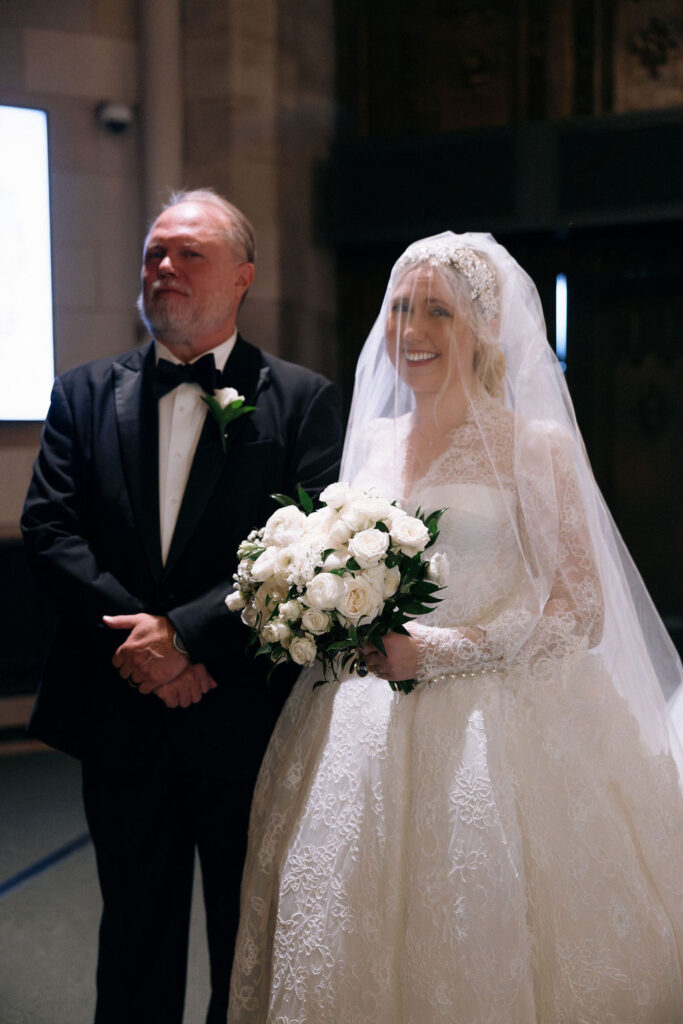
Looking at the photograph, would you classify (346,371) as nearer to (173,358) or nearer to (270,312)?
(270,312)

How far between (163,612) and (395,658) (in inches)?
22.2

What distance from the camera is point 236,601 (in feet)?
6.04

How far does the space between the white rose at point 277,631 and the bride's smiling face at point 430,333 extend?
2.07 feet

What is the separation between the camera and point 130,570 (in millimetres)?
2109

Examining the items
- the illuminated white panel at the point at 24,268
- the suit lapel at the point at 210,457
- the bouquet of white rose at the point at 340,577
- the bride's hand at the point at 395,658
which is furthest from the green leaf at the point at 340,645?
the illuminated white panel at the point at 24,268

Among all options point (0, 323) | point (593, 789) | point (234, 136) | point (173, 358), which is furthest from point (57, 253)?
point (593, 789)

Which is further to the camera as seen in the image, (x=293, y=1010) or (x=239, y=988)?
(x=239, y=988)

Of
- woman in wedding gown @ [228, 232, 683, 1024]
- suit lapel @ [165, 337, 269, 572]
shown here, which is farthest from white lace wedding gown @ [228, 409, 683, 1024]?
suit lapel @ [165, 337, 269, 572]

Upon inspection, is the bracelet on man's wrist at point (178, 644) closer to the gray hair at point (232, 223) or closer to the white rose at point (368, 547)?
the white rose at point (368, 547)

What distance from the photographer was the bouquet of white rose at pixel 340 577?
1656 mm

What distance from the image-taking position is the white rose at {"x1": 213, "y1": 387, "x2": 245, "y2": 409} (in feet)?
6.98

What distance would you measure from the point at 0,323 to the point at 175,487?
3.02m

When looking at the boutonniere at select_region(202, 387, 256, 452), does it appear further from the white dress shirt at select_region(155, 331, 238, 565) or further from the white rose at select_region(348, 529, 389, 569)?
the white rose at select_region(348, 529, 389, 569)

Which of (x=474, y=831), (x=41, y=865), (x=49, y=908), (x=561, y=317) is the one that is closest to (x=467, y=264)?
(x=474, y=831)
